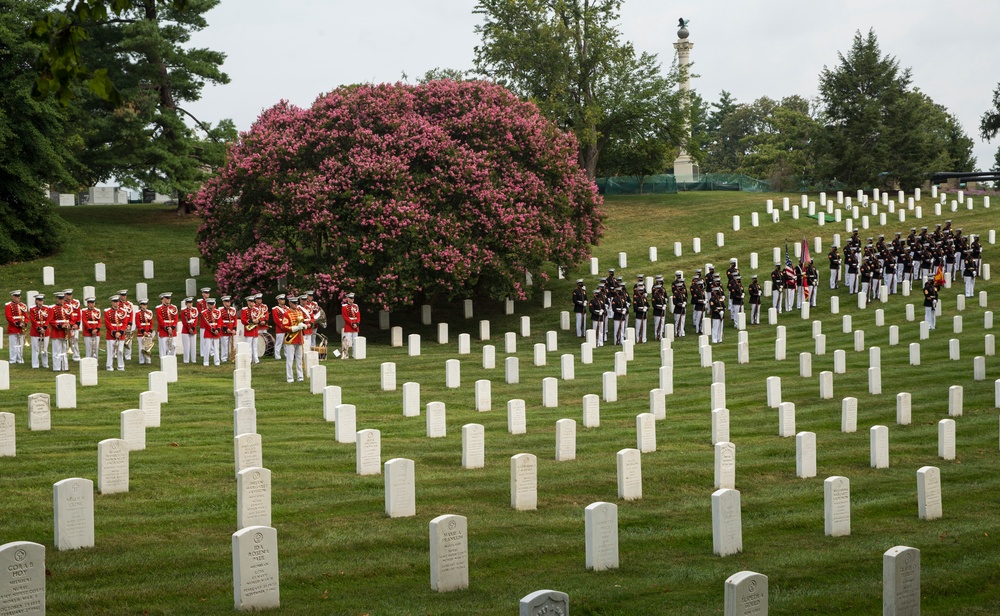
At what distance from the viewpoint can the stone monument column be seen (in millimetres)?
66569

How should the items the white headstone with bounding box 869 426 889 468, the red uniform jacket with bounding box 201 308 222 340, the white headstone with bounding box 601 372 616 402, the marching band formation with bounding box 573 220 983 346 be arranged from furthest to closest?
1. the marching band formation with bounding box 573 220 983 346
2. the red uniform jacket with bounding box 201 308 222 340
3. the white headstone with bounding box 601 372 616 402
4. the white headstone with bounding box 869 426 889 468

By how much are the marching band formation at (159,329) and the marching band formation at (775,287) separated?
882 centimetres

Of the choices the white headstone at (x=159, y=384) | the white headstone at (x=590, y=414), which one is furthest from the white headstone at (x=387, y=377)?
the white headstone at (x=590, y=414)

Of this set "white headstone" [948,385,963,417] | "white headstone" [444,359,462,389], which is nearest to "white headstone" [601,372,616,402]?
"white headstone" [444,359,462,389]

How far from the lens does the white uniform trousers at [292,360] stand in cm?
2470

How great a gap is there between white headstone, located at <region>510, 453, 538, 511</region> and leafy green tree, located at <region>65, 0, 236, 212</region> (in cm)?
3821

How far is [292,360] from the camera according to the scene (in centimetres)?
2514

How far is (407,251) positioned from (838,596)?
2439 cm

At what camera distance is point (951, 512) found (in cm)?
1396

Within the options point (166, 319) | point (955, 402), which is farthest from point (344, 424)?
point (166, 319)

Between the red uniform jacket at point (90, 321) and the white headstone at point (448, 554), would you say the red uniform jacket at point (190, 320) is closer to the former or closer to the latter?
the red uniform jacket at point (90, 321)

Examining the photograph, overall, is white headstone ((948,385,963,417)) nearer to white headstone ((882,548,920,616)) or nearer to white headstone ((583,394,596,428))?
white headstone ((583,394,596,428))

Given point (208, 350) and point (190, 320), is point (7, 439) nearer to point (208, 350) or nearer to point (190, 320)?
point (208, 350)

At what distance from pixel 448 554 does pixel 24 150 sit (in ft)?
129
